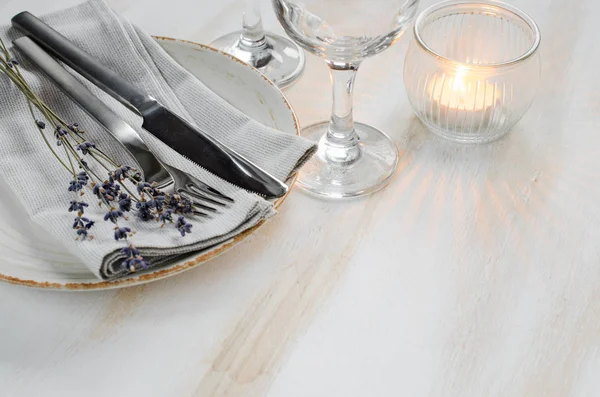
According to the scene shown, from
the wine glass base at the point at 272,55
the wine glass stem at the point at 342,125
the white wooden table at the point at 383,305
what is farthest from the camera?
the wine glass base at the point at 272,55

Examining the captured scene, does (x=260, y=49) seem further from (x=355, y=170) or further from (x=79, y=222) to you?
(x=79, y=222)

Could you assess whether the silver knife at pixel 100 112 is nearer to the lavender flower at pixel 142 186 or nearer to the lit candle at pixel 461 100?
the lavender flower at pixel 142 186

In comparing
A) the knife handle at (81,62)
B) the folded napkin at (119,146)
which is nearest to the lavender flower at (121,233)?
the folded napkin at (119,146)

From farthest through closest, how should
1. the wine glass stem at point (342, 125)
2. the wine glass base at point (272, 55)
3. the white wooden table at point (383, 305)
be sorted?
1. the wine glass base at point (272, 55)
2. the wine glass stem at point (342, 125)
3. the white wooden table at point (383, 305)

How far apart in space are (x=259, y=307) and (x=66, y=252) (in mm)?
137

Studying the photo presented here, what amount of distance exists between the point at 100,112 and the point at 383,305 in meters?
0.27

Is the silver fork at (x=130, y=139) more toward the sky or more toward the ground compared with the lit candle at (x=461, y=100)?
more toward the sky

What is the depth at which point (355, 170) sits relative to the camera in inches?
24.8

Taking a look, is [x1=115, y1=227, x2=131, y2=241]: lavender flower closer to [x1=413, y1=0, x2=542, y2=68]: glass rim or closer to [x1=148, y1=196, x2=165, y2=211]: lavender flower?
[x1=148, y1=196, x2=165, y2=211]: lavender flower

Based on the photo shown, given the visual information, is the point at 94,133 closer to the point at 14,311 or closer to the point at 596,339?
the point at 14,311

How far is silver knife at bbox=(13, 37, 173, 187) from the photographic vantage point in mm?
570

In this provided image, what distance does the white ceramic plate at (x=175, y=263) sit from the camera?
1.61ft

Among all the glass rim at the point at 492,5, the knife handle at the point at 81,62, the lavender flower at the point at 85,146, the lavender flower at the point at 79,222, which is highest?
the knife handle at the point at 81,62

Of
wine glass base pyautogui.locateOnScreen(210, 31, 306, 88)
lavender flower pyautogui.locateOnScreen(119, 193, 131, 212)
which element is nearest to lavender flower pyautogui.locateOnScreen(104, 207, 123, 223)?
lavender flower pyautogui.locateOnScreen(119, 193, 131, 212)
